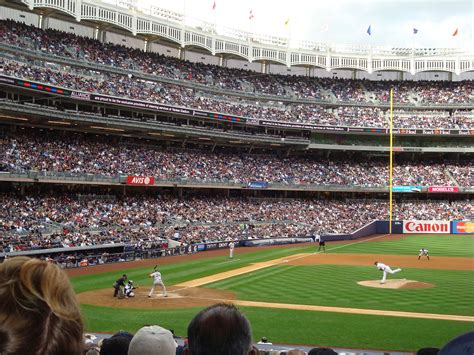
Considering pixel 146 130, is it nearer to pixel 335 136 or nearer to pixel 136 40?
pixel 136 40

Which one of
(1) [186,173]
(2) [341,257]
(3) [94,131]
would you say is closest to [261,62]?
(1) [186,173]

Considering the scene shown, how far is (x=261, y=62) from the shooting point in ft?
248

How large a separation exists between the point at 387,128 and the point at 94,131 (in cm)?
4106

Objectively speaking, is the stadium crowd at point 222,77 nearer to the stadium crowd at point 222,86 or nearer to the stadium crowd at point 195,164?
the stadium crowd at point 222,86

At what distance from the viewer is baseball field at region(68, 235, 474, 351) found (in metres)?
17.2

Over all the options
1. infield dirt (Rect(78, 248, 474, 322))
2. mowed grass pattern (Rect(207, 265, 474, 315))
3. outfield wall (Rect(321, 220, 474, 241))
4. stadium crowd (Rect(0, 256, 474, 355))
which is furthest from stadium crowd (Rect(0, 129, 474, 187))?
stadium crowd (Rect(0, 256, 474, 355))

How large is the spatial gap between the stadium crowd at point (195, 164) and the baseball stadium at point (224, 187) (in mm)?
268

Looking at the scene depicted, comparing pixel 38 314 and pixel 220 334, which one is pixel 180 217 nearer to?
pixel 220 334

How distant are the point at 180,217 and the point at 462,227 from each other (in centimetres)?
3811

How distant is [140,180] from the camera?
49.1 meters

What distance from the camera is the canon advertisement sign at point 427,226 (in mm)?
63703

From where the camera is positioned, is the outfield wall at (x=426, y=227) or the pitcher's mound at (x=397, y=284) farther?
the outfield wall at (x=426, y=227)

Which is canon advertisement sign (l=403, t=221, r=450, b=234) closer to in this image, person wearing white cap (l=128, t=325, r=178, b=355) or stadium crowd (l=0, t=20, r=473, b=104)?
stadium crowd (l=0, t=20, r=473, b=104)

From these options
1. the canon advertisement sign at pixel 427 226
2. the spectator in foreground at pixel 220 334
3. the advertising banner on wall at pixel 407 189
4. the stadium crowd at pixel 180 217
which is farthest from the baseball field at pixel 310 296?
the advertising banner on wall at pixel 407 189
